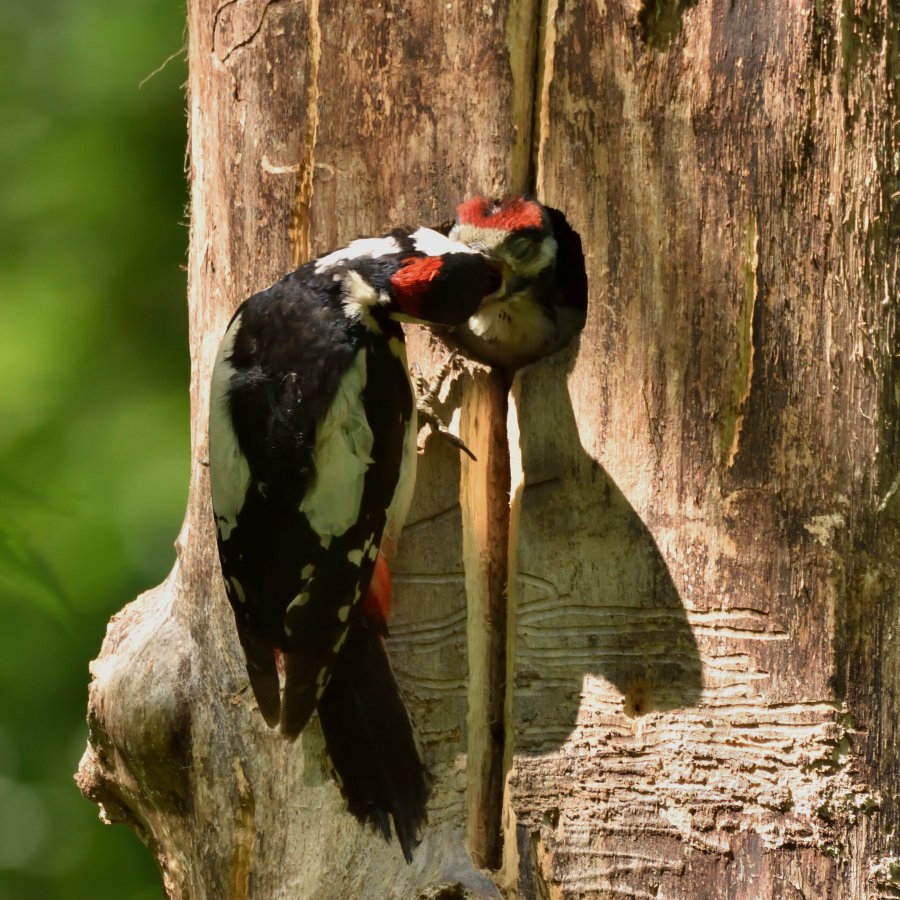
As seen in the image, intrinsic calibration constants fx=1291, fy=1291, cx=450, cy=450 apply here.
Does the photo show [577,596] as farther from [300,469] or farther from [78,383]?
[78,383]

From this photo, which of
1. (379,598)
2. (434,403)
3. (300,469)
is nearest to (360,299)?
(434,403)

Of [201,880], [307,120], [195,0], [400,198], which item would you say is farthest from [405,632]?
[195,0]

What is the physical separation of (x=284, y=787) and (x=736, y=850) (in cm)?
90

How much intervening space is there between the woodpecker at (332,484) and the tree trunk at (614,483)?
8cm

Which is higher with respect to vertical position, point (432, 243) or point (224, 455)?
point (432, 243)

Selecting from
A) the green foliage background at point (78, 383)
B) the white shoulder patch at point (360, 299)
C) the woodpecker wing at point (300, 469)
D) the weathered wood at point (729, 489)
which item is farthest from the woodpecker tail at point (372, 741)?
the green foliage background at point (78, 383)

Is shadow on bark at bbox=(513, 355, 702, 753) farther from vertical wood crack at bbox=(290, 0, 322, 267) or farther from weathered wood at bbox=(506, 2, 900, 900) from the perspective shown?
vertical wood crack at bbox=(290, 0, 322, 267)

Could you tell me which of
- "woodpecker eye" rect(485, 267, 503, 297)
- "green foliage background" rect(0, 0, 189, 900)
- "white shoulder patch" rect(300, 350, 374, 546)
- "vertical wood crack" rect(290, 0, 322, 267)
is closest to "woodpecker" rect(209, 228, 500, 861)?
"white shoulder patch" rect(300, 350, 374, 546)

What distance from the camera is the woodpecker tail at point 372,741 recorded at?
2.43 metres

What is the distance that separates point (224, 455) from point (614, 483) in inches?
29.6

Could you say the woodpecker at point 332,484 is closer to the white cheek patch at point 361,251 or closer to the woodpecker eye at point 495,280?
the white cheek patch at point 361,251

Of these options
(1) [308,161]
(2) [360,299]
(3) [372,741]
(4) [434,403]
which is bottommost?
(3) [372,741]

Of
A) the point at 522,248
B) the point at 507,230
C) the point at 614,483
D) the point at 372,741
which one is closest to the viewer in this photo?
the point at 614,483

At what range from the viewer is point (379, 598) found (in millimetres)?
2527
